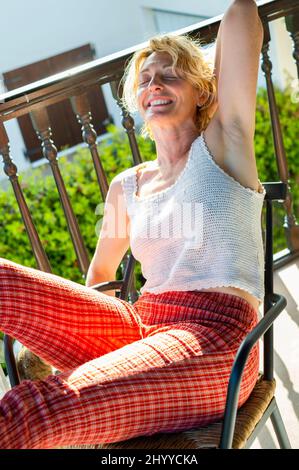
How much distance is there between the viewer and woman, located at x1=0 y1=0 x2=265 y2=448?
162 cm

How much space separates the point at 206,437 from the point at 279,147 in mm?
1607

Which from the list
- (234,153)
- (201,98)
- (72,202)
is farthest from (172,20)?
(234,153)

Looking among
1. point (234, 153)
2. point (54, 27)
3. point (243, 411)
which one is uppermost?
point (234, 153)

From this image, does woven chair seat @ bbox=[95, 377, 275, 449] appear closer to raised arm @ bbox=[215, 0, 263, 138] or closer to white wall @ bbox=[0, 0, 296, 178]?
raised arm @ bbox=[215, 0, 263, 138]

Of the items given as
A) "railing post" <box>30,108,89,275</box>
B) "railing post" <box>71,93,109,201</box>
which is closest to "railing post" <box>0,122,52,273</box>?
"railing post" <box>30,108,89,275</box>

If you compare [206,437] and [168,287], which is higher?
[168,287]

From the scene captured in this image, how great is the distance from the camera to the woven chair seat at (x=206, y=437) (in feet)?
5.39

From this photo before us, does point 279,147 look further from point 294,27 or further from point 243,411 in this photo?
point 243,411

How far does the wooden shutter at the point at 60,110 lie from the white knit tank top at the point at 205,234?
10693 mm

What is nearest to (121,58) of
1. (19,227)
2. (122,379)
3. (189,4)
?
(122,379)

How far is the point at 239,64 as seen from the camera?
192cm

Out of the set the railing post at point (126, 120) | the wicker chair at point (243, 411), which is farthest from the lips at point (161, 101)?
the railing post at point (126, 120)

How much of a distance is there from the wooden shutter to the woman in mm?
10578

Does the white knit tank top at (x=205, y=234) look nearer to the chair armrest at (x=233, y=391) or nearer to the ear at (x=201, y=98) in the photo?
the ear at (x=201, y=98)
